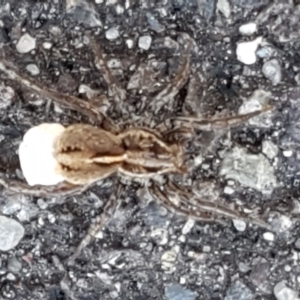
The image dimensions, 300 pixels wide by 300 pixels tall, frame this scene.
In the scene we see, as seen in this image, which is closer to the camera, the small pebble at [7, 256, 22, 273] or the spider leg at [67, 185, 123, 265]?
the spider leg at [67, 185, 123, 265]

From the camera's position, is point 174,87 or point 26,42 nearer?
point 174,87

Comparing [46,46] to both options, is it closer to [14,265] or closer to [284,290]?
[14,265]

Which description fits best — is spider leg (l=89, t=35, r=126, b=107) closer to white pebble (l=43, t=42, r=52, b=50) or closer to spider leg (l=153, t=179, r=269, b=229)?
white pebble (l=43, t=42, r=52, b=50)

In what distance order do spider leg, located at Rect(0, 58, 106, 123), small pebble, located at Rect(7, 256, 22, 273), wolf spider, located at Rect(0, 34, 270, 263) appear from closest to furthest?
wolf spider, located at Rect(0, 34, 270, 263)
spider leg, located at Rect(0, 58, 106, 123)
small pebble, located at Rect(7, 256, 22, 273)

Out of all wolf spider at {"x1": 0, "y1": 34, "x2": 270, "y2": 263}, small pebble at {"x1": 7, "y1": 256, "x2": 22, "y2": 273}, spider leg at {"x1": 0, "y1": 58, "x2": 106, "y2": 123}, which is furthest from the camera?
small pebble at {"x1": 7, "y1": 256, "x2": 22, "y2": 273}

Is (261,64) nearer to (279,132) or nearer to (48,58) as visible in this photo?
(279,132)

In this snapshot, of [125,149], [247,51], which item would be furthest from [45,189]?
[247,51]

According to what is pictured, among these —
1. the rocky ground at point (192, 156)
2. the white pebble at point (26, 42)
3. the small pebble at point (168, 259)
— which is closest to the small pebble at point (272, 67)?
the rocky ground at point (192, 156)

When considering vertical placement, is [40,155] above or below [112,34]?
below

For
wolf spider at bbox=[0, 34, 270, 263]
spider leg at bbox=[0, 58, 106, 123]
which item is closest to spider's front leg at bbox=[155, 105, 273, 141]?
wolf spider at bbox=[0, 34, 270, 263]
